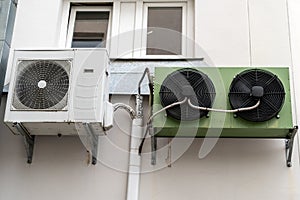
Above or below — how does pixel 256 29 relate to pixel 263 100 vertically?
above

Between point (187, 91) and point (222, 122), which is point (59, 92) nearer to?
point (187, 91)

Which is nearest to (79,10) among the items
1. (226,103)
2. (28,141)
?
(28,141)

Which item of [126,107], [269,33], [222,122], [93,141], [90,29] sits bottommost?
[93,141]

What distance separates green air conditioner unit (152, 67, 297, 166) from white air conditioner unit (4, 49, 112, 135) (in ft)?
1.37

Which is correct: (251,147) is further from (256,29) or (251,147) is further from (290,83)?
(256,29)

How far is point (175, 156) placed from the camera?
3.72 meters

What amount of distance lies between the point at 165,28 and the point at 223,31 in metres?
0.58

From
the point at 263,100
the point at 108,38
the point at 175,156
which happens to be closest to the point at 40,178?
the point at 175,156

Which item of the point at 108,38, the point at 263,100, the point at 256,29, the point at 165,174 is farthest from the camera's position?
the point at 108,38

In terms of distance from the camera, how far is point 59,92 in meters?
3.53

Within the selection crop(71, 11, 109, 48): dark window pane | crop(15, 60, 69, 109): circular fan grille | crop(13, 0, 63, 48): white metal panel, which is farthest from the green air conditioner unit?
crop(13, 0, 63, 48): white metal panel

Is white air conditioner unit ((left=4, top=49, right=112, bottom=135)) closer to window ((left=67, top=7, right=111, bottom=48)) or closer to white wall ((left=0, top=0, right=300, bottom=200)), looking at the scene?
white wall ((left=0, top=0, right=300, bottom=200))

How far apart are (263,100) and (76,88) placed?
132cm

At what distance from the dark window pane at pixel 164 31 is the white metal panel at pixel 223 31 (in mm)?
246
